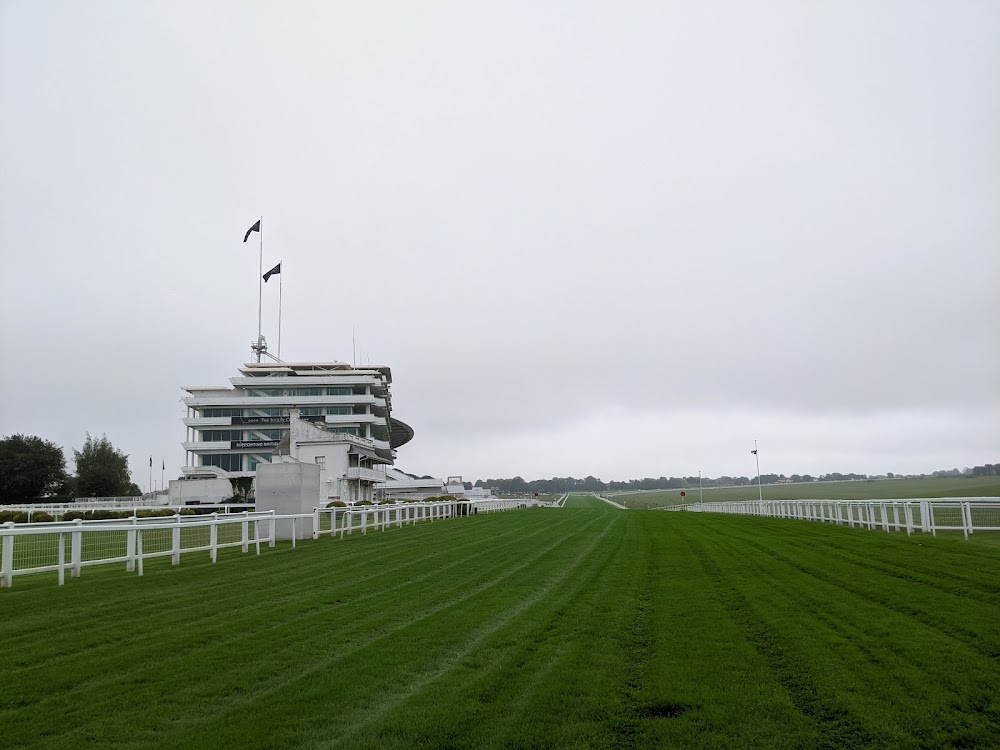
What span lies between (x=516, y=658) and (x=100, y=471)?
92716 millimetres

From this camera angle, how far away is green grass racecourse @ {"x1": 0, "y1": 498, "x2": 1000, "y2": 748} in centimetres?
524

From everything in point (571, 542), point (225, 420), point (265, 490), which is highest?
point (225, 420)

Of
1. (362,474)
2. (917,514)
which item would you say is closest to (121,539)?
(917,514)

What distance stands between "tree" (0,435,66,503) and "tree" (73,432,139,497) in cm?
1003

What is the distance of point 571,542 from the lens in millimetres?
21031

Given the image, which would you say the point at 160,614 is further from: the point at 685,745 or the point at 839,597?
the point at 839,597

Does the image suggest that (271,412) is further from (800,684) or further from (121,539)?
(800,684)

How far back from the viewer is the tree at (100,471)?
8606 cm

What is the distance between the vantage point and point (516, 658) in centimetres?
715

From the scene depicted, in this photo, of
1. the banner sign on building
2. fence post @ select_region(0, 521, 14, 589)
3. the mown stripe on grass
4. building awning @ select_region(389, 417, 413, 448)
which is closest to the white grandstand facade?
the banner sign on building

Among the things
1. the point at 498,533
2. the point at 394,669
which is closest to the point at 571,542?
the point at 498,533

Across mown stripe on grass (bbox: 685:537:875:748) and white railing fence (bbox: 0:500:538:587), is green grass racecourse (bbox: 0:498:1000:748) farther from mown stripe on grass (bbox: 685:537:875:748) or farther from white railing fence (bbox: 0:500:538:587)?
white railing fence (bbox: 0:500:538:587)

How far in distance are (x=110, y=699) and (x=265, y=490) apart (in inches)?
695

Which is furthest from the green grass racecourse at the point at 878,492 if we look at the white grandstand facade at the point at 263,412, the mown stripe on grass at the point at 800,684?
the mown stripe on grass at the point at 800,684
